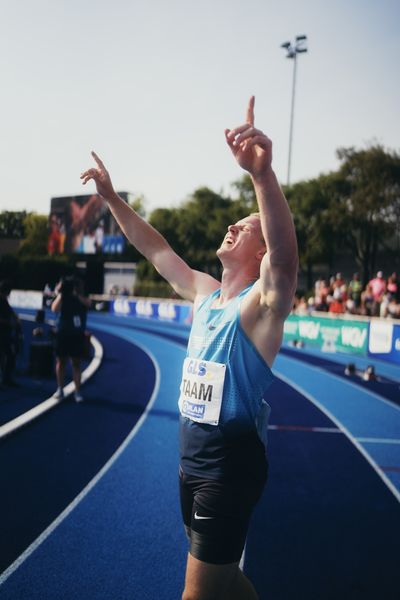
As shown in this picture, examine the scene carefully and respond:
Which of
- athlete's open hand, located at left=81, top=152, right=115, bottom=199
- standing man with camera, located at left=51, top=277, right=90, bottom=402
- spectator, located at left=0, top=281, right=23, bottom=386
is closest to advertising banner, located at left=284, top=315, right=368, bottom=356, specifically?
standing man with camera, located at left=51, top=277, right=90, bottom=402

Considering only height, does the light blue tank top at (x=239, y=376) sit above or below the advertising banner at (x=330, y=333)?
above

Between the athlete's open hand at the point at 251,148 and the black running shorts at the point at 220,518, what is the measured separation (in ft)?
4.35

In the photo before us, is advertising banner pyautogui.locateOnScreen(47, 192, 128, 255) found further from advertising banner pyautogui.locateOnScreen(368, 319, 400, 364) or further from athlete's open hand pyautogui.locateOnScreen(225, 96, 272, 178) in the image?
athlete's open hand pyautogui.locateOnScreen(225, 96, 272, 178)

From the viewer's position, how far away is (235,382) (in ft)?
7.54

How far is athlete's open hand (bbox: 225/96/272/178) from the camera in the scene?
1901 millimetres

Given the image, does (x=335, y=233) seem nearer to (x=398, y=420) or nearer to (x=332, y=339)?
(x=332, y=339)

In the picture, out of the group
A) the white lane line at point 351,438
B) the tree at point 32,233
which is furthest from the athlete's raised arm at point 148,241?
the tree at point 32,233

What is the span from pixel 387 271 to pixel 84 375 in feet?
130

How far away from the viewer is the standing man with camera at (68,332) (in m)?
8.40

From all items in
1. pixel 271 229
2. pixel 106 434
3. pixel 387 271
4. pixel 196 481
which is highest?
pixel 387 271

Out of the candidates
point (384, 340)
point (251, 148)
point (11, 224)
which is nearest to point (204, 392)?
point (251, 148)

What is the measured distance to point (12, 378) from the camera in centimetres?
1036

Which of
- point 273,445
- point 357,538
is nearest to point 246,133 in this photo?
point 357,538

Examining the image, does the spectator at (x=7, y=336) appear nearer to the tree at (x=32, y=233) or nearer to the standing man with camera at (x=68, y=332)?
the standing man with camera at (x=68, y=332)
